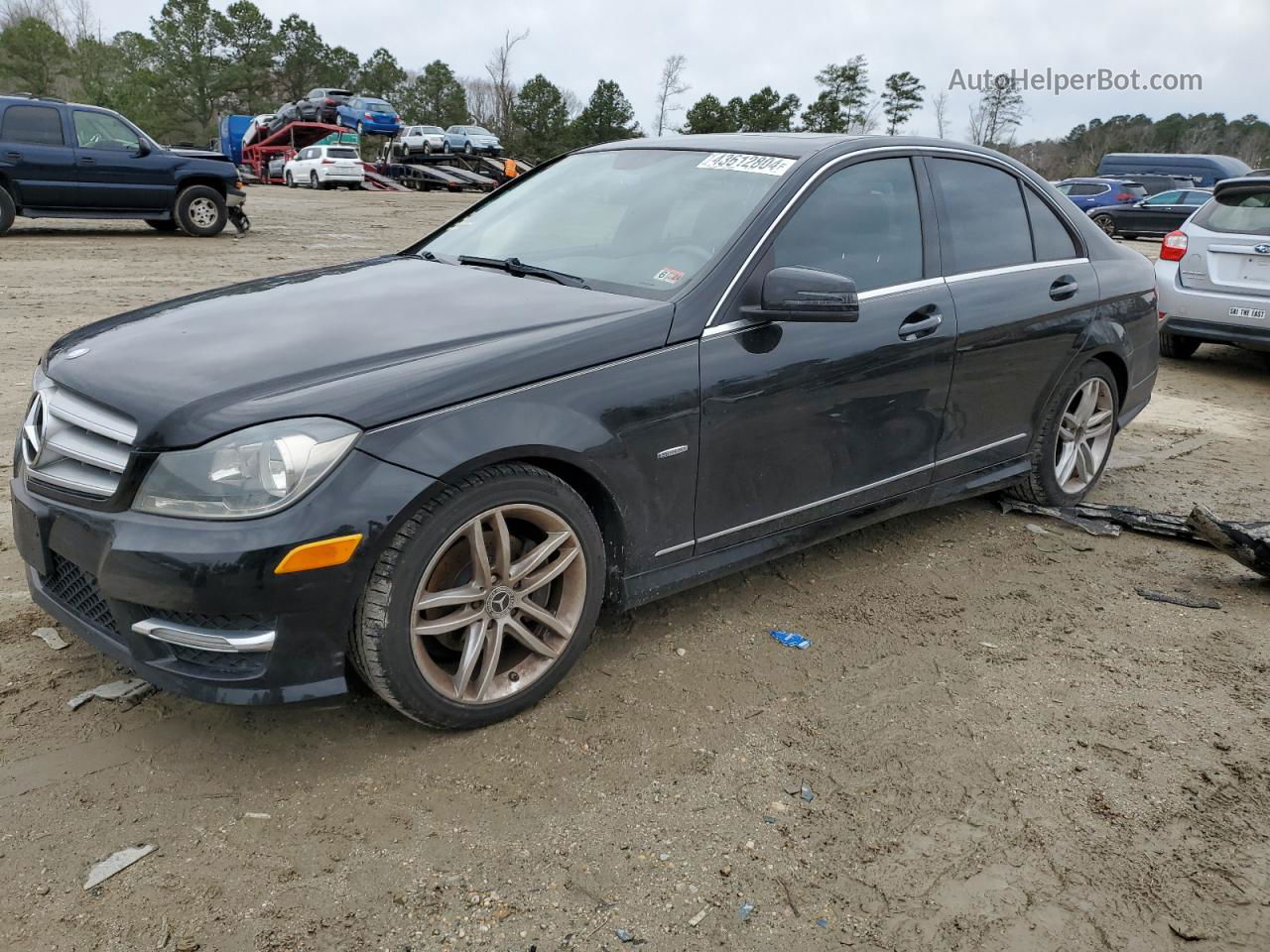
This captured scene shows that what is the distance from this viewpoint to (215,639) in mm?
2484

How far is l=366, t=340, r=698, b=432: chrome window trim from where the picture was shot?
262 cm

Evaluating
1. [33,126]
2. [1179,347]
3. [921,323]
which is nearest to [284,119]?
[33,126]

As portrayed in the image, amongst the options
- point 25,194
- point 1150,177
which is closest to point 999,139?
point 1150,177

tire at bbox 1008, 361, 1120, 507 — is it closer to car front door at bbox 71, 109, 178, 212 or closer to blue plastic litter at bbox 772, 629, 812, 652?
blue plastic litter at bbox 772, 629, 812, 652

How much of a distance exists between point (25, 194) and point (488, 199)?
41.0ft

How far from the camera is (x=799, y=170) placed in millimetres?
3586

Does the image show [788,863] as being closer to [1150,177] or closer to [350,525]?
[350,525]

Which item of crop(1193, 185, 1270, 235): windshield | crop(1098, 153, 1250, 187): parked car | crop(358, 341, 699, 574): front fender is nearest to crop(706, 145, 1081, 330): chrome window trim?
crop(358, 341, 699, 574): front fender

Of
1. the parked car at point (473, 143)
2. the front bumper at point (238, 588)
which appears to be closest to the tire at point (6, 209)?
the front bumper at point (238, 588)

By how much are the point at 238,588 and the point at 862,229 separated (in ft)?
8.38

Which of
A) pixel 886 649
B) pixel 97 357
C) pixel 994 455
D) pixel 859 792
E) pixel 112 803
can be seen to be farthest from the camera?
pixel 994 455

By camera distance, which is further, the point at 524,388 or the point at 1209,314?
the point at 1209,314

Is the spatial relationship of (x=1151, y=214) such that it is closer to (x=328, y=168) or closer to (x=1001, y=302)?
(x=328, y=168)

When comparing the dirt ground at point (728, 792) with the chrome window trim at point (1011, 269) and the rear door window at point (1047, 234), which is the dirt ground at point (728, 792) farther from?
the rear door window at point (1047, 234)
